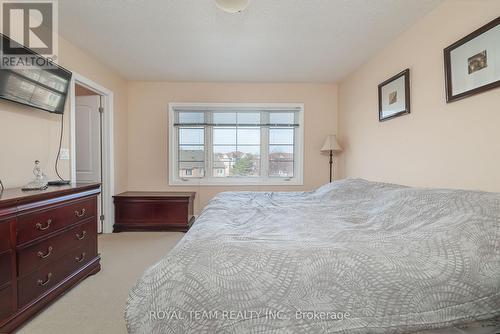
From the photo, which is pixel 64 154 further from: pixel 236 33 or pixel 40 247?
pixel 236 33

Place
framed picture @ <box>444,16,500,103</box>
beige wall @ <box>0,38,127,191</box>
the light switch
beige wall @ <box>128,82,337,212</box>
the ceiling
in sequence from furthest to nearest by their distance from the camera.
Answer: beige wall @ <box>128,82,337,212</box>, the light switch, the ceiling, beige wall @ <box>0,38,127,191</box>, framed picture @ <box>444,16,500,103</box>

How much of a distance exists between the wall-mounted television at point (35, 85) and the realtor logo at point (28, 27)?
0.04 meters

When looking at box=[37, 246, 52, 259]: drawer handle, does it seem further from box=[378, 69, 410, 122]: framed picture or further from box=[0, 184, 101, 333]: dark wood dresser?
box=[378, 69, 410, 122]: framed picture

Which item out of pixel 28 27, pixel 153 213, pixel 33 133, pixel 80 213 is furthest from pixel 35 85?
pixel 153 213

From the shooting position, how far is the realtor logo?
1.89 metres

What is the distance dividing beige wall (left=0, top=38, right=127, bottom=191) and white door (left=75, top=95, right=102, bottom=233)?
17.3 inches

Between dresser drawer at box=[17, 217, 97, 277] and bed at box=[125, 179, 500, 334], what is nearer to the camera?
bed at box=[125, 179, 500, 334]

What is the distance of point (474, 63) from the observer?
170 cm

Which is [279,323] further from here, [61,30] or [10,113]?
[61,30]

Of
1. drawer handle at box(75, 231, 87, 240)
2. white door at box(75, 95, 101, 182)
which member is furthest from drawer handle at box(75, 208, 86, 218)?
white door at box(75, 95, 101, 182)

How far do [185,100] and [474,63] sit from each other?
11.6ft

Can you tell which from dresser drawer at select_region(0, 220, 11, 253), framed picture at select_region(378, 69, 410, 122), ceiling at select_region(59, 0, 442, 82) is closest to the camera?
dresser drawer at select_region(0, 220, 11, 253)

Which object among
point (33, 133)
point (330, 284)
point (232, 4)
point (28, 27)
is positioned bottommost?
point (330, 284)

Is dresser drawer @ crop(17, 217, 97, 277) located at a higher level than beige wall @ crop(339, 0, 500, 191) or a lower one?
lower
